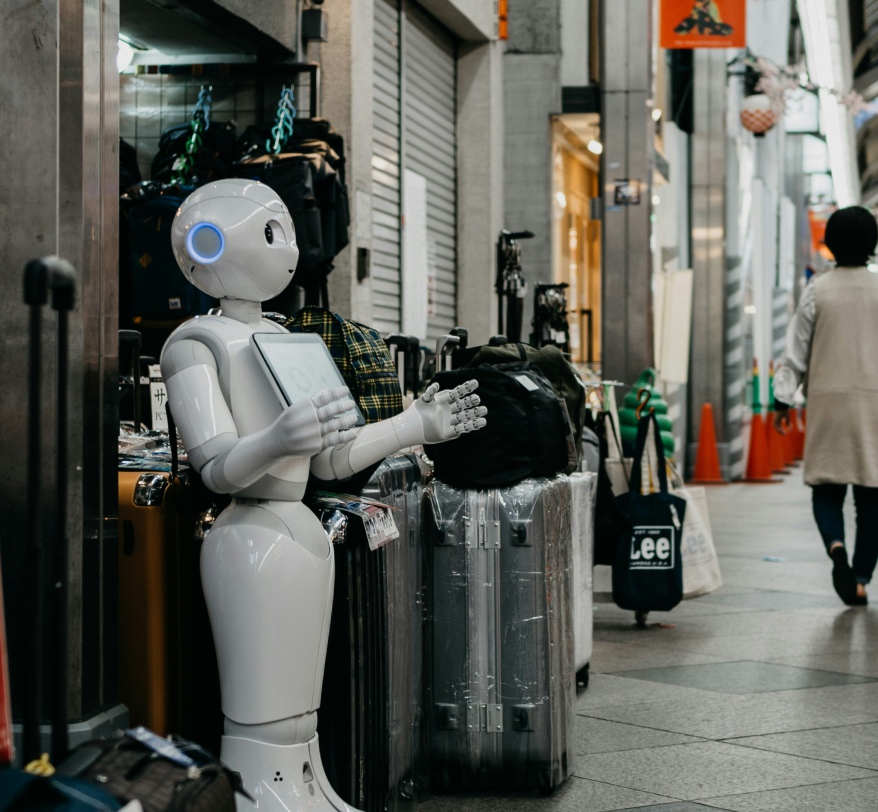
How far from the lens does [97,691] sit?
283 cm

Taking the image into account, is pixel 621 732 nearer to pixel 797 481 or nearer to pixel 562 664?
pixel 562 664

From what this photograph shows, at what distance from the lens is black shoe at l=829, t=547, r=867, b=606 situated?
636 centimetres

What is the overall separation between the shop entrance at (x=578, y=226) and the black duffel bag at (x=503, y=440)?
28.0 ft

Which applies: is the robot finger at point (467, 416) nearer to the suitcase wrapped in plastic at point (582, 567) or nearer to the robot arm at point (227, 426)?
the robot arm at point (227, 426)

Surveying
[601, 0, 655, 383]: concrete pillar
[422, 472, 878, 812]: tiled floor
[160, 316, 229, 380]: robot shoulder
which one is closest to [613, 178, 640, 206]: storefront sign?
[601, 0, 655, 383]: concrete pillar

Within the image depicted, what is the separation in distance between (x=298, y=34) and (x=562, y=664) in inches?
179

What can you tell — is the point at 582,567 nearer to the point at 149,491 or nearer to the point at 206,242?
the point at 149,491

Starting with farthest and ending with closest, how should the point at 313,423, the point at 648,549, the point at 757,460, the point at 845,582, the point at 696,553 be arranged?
1. the point at 757,460
2. the point at 845,582
3. the point at 696,553
4. the point at 648,549
5. the point at 313,423

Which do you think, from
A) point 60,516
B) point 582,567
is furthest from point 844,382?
point 60,516

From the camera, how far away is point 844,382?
6.55 m

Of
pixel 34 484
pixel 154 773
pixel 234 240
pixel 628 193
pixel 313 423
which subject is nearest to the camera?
pixel 34 484

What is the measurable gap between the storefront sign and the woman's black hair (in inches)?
98.5

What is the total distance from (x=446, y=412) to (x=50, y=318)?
911 mm

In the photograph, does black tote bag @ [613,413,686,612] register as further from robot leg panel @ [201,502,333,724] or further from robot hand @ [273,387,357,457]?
robot hand @ [273,387,357,457]
